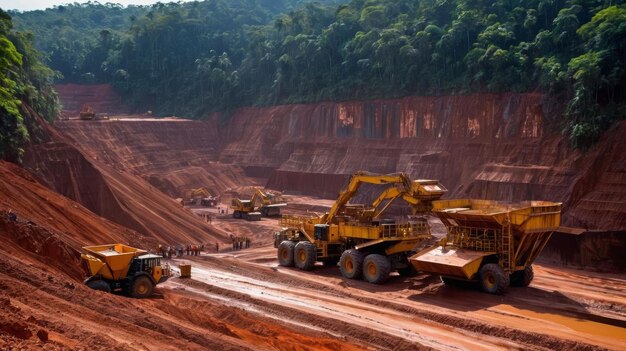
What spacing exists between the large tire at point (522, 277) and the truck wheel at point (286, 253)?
10197 mm

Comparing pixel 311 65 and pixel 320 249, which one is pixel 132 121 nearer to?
pixel 311 65

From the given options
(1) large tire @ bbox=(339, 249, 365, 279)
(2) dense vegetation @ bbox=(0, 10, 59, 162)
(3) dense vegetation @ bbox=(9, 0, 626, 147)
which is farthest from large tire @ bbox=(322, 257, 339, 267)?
(3) dense vegetation @ bbox=(9, 0, 626, 147)

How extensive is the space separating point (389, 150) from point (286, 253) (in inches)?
1230

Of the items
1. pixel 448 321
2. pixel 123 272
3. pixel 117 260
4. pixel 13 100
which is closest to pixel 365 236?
pixel 448 321

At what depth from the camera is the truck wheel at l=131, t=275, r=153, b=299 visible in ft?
66.1

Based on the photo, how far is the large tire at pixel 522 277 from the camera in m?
23.4

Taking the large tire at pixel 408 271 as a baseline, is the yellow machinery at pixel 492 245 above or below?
above

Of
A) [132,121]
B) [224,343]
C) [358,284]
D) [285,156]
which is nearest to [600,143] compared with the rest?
[358,284]

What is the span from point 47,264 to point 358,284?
11494 millimetres

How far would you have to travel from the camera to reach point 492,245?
74.1 ft

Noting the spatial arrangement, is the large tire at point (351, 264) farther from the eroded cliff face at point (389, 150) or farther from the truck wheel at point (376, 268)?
the eroded cliff face at point (389, 150)

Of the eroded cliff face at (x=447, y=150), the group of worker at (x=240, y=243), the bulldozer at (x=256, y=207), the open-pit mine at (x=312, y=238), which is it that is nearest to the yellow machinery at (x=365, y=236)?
the open-pit mine at (x=312, y=238)

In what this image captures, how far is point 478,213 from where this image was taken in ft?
74.3

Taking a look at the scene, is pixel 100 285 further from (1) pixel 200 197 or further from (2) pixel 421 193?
(1) pixel 200 197
